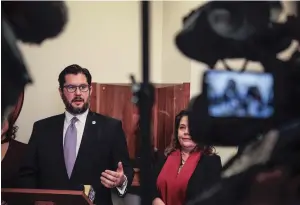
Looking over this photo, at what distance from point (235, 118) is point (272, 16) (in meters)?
0.21

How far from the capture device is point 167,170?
0.95m

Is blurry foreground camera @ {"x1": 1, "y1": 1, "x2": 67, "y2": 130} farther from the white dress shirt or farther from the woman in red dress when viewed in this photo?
the woman in red dress

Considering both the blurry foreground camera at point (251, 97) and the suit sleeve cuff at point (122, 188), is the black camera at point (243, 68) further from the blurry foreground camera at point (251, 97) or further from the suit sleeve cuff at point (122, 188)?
the suit sleeve cuff at point (122, 188)

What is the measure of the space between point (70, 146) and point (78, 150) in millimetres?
22

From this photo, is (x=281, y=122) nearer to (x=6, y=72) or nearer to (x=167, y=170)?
(x=167, y=170)

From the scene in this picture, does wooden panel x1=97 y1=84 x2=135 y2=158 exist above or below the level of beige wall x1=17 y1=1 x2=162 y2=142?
below

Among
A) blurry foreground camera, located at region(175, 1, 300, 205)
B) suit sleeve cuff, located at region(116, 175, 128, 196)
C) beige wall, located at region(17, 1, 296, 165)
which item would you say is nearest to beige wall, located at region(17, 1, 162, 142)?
beige wall, located at region(17, 1, 296, 165)

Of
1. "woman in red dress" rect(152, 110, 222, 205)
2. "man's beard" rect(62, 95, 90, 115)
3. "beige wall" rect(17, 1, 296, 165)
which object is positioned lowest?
"woman in red dress" rect(152, 110, 222, 205)

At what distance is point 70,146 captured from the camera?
973 millimetres

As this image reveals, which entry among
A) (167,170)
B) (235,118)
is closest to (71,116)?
(167,170)

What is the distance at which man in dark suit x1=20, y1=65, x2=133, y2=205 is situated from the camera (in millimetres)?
953

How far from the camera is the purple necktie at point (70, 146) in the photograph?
0.97m

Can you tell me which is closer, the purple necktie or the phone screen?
the phone screen

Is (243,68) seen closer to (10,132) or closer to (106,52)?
(106,52)
